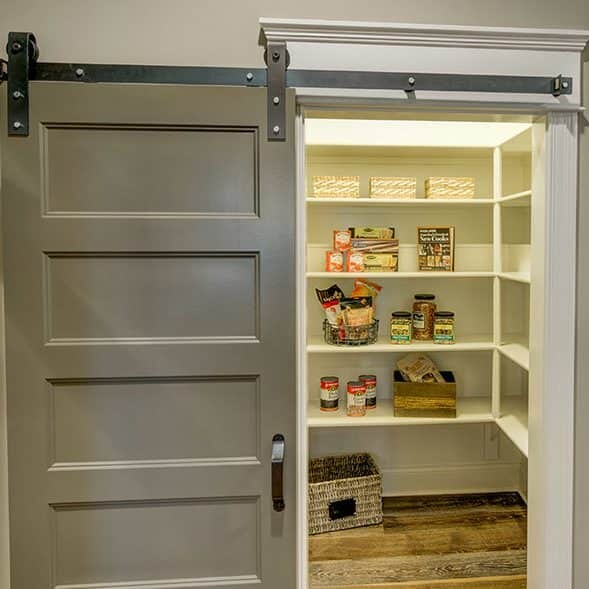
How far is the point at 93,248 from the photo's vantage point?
144 centimetres

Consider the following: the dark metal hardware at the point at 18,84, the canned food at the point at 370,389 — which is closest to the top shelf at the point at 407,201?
the canned food at the point at 370,389

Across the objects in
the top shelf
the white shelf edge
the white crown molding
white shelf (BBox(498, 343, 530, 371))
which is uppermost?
the white crown molding

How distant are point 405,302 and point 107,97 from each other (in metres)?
2.14

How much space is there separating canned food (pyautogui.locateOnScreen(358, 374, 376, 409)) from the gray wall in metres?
1.88

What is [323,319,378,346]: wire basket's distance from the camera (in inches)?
110

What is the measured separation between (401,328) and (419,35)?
Answer: 1662 mm

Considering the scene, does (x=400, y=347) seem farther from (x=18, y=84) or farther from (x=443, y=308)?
(x=18, y=84)

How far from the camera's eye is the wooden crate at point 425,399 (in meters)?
2.80

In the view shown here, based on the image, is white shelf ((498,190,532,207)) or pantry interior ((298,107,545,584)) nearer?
white shelf ((498,190,532,207))

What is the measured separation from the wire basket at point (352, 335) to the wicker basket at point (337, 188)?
72 centimetres

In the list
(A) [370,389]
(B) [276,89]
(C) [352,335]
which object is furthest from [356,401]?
(B) [276,89]

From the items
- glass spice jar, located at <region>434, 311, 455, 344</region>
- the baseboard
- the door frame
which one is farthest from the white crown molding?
the baseboard

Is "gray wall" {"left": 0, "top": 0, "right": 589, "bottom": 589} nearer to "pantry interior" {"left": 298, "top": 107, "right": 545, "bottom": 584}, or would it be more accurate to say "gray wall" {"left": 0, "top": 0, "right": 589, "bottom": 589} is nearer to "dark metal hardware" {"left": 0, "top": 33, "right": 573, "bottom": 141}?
"dark metal hardware" {"left": 0, "top": 33, "right": 573, "bottom": 141}

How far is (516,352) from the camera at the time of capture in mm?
2633
